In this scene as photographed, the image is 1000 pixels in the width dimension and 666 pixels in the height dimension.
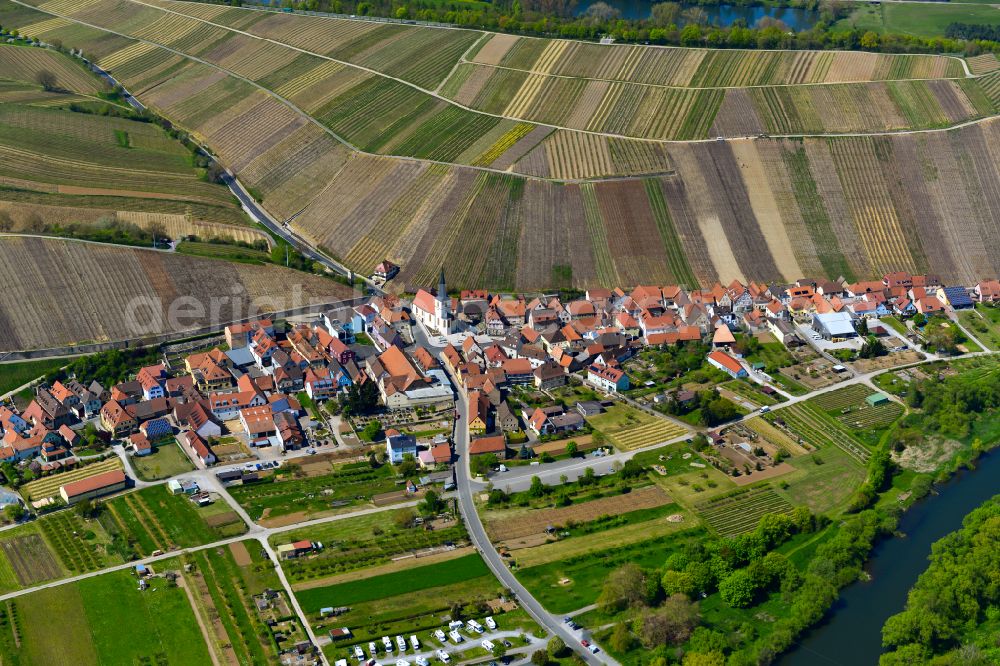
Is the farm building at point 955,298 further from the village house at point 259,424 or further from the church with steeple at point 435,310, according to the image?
the village house at point 259,424

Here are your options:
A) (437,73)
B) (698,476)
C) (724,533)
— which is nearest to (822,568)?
(724,533)

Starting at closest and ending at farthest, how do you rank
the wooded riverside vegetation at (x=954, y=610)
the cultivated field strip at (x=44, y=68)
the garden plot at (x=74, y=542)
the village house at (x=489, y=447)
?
the wooded riverside vegetation at (x=954, y=610), the garden plot at (x=74, y=542), the village house at (x=489, y=447), the cultivated field strip at (x=44, y=68)

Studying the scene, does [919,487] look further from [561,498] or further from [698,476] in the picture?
[561,498]

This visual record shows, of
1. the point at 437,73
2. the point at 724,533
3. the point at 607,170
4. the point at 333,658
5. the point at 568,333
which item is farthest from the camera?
the point at 437,73

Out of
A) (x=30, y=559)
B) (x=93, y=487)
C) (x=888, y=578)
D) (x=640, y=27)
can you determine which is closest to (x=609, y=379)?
(x=888, y=578)

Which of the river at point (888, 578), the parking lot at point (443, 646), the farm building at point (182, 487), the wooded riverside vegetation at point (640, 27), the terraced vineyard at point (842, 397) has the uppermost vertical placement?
the wooded riverside vegetation at point (640, 27)

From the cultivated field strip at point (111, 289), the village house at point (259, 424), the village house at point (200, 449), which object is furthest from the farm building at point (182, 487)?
the cultivated field strip at point (111, 289)

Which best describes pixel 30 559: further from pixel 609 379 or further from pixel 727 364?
pixel 727 364
